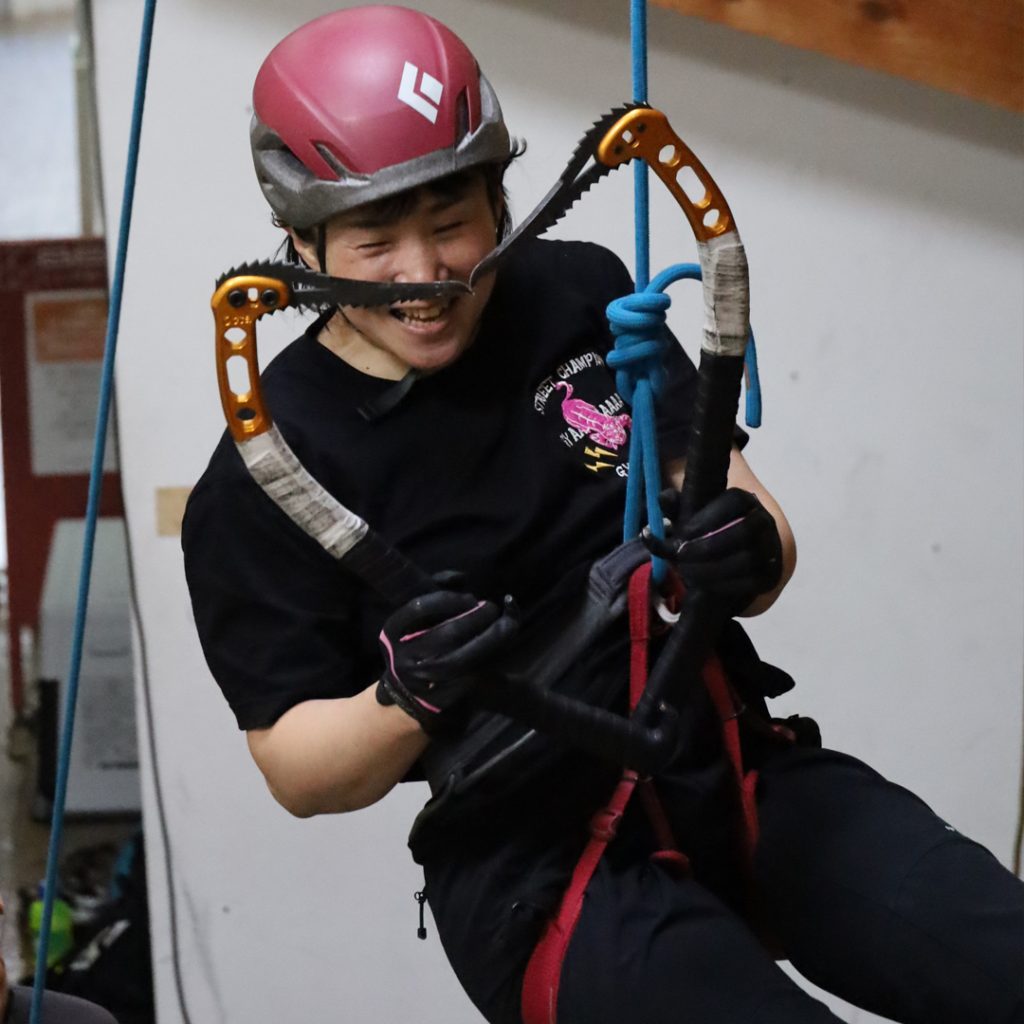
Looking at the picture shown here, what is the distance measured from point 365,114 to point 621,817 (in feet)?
1.76

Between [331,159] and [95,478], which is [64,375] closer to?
[95,478]

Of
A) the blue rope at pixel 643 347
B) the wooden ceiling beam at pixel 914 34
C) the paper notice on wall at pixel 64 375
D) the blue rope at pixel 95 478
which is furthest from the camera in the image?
the paper notice on wall at pixel 64 375

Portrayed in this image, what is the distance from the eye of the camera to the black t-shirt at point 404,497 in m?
1.04

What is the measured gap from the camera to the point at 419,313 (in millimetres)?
1014

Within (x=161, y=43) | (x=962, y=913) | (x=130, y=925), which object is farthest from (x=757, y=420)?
(x=130, y=925)

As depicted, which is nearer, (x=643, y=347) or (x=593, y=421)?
(x=643, y=347)

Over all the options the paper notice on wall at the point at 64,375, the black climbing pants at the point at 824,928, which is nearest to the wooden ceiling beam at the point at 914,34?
the black climbing pants at the point at 824,928

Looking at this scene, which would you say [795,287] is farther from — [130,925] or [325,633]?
[130,925]

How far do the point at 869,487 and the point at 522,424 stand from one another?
0.99 metres

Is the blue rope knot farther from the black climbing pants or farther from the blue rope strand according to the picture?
the black climbing pants

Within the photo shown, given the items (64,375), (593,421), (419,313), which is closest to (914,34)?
(593,421)

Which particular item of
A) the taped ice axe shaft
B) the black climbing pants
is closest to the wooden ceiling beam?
the taped ice axe shaft

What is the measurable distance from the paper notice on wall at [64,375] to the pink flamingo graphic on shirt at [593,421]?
1.70 meters

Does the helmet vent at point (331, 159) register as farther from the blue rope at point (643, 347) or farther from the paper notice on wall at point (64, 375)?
the paper notice on wall at point (64, 375)
